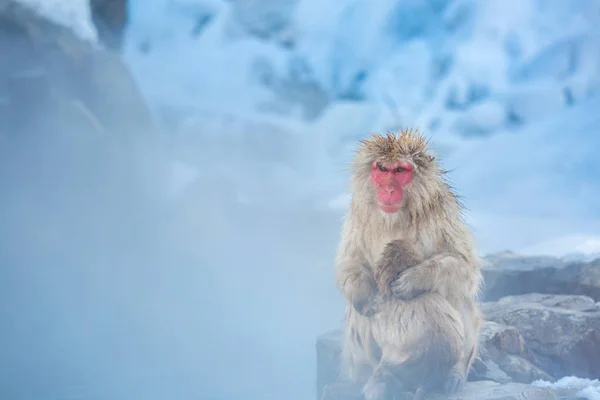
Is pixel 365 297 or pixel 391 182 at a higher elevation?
pixel 391 182

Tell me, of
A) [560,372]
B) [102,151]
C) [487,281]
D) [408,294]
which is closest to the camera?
[408,294]

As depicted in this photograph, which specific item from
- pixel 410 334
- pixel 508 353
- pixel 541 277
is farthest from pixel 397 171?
pixel 541 277

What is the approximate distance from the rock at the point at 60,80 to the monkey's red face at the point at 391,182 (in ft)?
11.1

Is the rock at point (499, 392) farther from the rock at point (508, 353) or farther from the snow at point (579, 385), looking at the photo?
the snow at point (579, 385)

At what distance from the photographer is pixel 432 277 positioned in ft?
6.45

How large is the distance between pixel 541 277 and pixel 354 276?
9.83 ft

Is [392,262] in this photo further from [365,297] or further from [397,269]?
[365,297]

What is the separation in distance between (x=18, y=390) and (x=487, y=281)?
3863 mm

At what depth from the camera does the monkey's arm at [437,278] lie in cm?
194

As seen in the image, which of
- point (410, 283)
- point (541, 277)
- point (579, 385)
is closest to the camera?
point (410, 283)

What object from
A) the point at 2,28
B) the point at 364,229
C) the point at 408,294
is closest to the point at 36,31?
the point at 2,28

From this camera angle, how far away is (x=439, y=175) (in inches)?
83.3

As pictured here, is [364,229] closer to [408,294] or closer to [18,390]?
[408,294]

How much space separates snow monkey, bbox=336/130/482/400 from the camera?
199 cm
